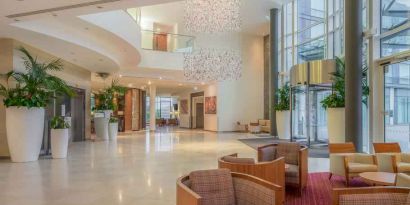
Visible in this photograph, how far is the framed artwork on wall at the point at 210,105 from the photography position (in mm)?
19141

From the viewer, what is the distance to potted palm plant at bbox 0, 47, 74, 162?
7.65 meters

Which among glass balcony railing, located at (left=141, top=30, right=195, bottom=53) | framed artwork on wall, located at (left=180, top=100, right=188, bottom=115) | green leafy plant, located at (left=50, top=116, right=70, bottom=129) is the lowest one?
green leafy plant, located at (left=50, top=116, right=70, bottom=129)

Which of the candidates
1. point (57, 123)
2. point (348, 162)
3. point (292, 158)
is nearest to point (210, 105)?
point (57, 123)

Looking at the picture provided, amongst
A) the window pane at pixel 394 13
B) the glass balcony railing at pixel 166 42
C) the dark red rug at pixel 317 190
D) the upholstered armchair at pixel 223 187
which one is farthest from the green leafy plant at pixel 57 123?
the window pane at pixel 394 13

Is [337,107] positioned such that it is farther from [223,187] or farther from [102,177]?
[223,187]

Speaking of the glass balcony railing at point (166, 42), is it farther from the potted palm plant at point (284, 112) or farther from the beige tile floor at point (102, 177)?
the beige tile floor at point (102, 177)

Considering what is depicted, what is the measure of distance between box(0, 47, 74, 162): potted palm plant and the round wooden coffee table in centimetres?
754

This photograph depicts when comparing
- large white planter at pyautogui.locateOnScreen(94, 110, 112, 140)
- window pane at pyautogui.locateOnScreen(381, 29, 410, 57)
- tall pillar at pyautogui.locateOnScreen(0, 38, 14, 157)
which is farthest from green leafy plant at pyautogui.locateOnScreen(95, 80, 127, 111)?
window pane at pyautogui.locateOnScreen(381, 29, 410, 57)

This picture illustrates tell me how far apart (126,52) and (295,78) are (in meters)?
6.47

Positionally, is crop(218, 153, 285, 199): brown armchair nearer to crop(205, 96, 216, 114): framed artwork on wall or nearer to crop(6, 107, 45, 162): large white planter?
crop(6, 107, 45, 162): large white planter

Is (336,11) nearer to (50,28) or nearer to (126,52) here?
(126,52)

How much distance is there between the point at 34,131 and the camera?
7.87 m

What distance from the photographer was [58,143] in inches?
333

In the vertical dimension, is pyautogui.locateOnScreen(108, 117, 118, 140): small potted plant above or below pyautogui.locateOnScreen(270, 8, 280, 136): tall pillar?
below
